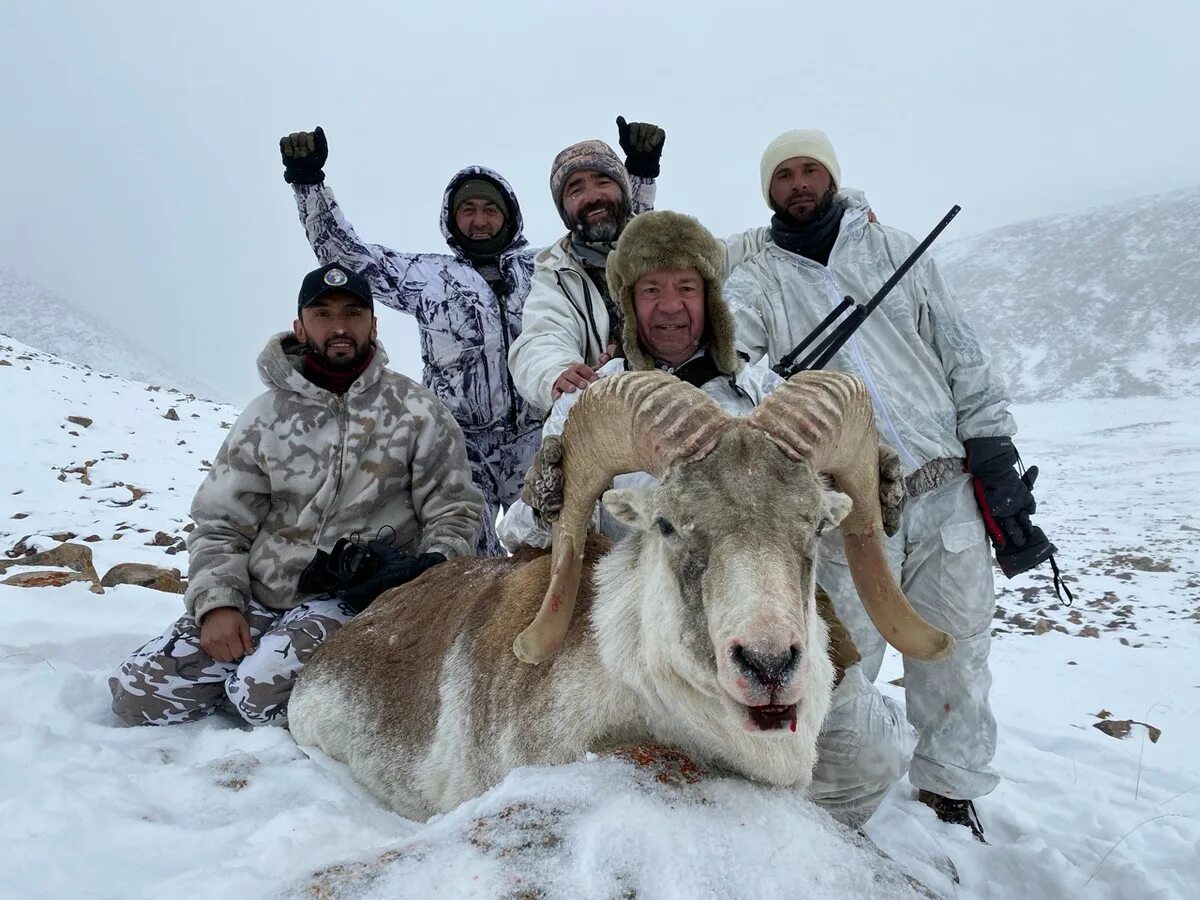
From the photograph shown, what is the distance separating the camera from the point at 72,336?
81.9 metres

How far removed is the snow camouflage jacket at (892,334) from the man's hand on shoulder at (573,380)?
1183mm

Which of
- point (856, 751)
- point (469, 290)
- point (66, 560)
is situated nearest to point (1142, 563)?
point (856, 751)

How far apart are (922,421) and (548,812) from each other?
326 centimetres

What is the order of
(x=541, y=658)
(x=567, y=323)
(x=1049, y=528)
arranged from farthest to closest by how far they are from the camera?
(x=1049, y=528) → (x=567, y=323) → (x=541, y=658)

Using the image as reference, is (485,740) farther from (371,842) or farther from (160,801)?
(160,801)

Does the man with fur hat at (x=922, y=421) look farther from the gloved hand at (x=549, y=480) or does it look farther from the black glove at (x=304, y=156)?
the black glove at (x=304, y=156)

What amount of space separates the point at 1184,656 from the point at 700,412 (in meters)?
9.27

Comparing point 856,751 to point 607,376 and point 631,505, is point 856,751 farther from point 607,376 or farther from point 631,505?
point 607,376

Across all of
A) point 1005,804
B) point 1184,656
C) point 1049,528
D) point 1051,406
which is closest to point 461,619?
point 1005,804

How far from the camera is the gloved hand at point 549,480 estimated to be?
3.59 meters

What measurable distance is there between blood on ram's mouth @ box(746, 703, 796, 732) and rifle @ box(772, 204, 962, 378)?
8.38 feet

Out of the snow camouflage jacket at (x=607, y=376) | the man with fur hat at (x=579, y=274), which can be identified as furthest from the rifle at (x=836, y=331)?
the man with fur hat at (x=579, y=274)

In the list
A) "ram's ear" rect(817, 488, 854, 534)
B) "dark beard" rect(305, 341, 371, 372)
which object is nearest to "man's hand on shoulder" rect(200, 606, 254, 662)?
"dark beard" rect(305, 341, 371, 372)

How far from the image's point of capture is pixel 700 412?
3.00 metres
